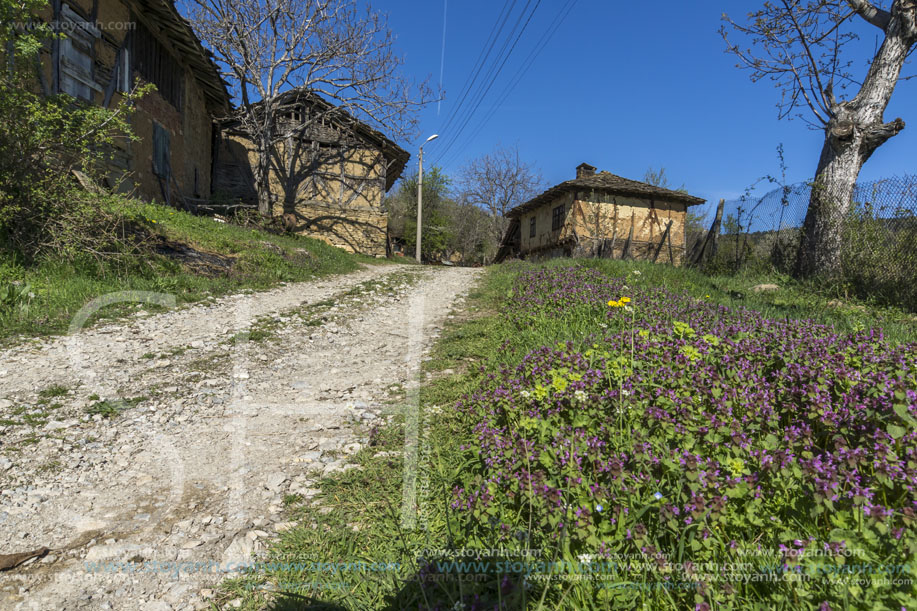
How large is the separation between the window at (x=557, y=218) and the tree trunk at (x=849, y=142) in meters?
13.7

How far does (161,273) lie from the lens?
730cm

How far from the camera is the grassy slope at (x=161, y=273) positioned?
529 cm

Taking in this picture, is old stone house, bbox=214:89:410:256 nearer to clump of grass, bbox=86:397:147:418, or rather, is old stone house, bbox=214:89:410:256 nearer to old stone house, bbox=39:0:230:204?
old stone house, bbox=39:0:230:204

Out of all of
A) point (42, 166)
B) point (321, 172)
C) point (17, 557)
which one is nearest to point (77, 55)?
point (42, 166)

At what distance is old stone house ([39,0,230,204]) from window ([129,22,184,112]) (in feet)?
Answer: 0.09

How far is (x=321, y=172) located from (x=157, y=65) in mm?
8314

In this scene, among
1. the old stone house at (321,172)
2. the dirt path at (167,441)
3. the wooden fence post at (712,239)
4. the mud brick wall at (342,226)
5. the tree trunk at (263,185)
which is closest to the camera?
the dirt path at (167,441)

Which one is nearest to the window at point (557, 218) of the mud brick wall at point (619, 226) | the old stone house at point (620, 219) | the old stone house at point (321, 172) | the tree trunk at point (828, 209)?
the old stone house at point (620, 219)

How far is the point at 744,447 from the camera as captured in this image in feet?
6.59

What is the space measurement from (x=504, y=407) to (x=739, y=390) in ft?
4.72

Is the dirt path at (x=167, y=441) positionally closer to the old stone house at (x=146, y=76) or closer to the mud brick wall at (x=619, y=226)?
the old stone house at (x=146, y=76)

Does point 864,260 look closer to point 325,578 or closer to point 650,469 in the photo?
point 650,469

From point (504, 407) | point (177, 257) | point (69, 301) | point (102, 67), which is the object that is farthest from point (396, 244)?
point (504, 407)

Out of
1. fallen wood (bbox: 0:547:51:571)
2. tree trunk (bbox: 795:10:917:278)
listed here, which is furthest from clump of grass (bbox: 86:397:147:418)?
tree trunk (bbox: 795:10:917:278)
